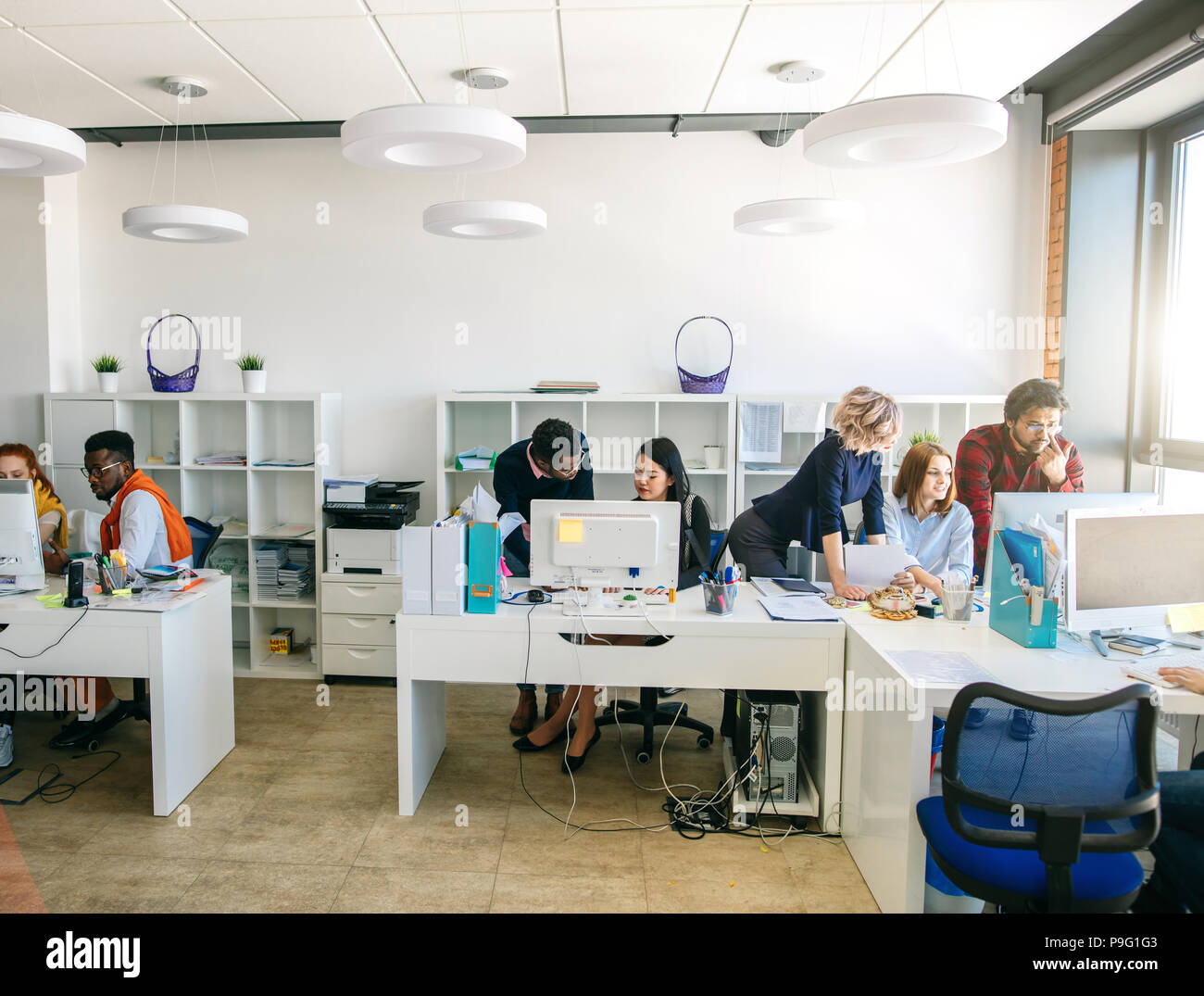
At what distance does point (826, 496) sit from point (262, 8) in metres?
3.01

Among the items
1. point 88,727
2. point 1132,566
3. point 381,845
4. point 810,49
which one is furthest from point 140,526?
point 1132,566

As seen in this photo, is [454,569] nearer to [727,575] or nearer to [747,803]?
[727,575]

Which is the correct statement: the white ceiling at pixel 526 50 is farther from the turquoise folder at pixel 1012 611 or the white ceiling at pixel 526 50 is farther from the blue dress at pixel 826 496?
the turquoise folder at pixel 1012 611

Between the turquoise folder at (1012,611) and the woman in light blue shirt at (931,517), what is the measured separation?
48 cm

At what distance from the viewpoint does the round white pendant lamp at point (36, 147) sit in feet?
8.37

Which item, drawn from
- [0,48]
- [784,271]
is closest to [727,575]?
[784,271]

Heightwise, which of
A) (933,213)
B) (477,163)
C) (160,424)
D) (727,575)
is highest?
(933,213)

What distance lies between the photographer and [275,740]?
386 cm

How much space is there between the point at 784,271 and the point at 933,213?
0.95 m

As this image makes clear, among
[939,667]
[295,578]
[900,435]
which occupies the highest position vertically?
[900,435]

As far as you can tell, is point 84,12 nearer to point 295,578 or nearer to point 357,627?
point 295,578

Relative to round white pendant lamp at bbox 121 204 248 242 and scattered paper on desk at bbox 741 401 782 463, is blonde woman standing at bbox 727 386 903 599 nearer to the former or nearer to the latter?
scattered paper on desk at bbox 741 401 782 463

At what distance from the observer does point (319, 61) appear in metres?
3.80
